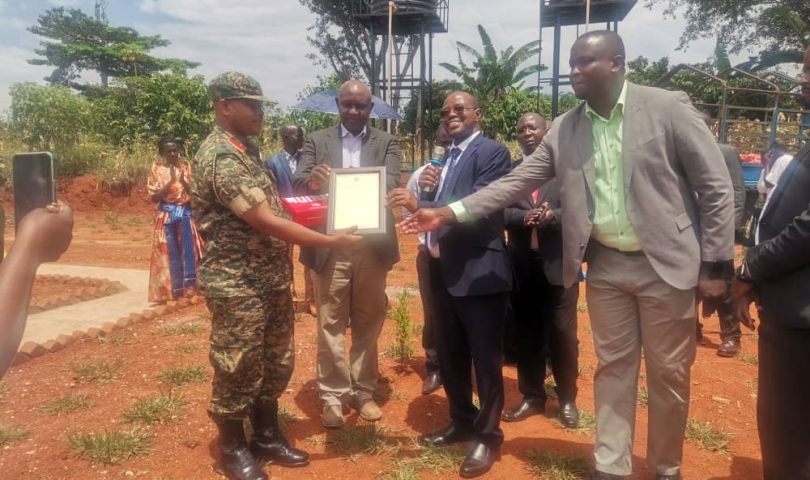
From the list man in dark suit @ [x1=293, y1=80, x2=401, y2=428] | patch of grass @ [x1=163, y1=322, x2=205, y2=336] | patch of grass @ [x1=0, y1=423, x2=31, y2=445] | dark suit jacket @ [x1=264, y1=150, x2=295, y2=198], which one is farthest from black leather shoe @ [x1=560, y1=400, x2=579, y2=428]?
patch of grass @ [x1=163, y1=322, x2=205, y2=336]

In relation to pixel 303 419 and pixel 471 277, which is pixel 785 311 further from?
pixel 303 419

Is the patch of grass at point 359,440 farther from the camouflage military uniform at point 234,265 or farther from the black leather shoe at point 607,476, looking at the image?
the black leather shoe at point 607,476

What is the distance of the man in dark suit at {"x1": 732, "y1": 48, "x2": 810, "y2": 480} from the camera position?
215 cm

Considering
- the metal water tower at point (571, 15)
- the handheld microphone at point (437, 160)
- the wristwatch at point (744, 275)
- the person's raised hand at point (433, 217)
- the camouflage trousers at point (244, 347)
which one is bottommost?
the camouflage trousers at point (244, 347)

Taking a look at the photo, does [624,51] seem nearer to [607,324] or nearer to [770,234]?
[770,234]

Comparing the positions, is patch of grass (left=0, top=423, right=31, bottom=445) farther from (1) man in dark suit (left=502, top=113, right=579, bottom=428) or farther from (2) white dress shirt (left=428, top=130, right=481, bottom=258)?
(1) man in dark suit (left=502, top=113, right=579, bottom=428)

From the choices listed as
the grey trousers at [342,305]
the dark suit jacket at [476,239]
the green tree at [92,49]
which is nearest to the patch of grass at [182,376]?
the grey trousers at [342,305]

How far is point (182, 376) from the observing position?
4410 mm

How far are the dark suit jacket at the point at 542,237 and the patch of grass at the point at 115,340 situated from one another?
3.67m

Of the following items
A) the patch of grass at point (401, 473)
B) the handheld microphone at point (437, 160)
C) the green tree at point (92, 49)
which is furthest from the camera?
the green tree at point (92, 49)

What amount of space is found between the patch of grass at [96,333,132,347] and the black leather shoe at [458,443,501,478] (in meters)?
3.62

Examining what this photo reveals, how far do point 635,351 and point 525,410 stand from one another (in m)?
1.22

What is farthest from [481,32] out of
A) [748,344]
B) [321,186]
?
[321,186]

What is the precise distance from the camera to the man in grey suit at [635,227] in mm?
2516
